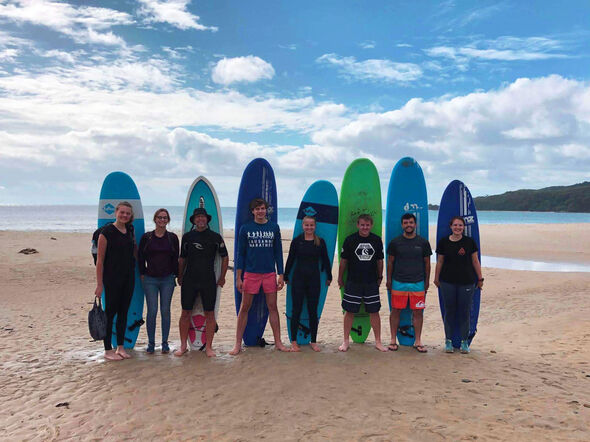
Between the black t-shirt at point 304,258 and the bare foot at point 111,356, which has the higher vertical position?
the black t-shirt at point 304,258

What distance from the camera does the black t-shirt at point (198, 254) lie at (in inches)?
166

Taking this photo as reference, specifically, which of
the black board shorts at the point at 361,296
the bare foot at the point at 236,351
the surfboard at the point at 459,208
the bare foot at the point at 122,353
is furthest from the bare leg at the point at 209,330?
the surfboard at the point at 459,208

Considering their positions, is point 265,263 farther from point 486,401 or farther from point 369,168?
point 486,401

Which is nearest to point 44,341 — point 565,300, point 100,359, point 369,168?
point 100,359

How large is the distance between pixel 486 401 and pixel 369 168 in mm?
2743

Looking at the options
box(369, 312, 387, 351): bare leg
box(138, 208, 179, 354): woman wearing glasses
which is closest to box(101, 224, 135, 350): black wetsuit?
box(138, 208, 179, 354): woman wearing glasses

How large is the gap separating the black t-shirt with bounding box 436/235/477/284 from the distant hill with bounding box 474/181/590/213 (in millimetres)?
88542

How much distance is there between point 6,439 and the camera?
291cm

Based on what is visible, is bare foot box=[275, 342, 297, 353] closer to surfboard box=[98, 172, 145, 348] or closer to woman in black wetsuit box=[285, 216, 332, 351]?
woman in black wetsuit box=[285, 216, 332, 351]

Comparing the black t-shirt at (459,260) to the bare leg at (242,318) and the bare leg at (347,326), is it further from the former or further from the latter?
the bare leg at (242,318)

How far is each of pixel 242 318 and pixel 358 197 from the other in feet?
6.24

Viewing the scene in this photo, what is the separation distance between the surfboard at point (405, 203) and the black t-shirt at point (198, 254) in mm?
1966

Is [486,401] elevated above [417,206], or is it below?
below

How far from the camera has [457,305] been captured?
4.58 meters
